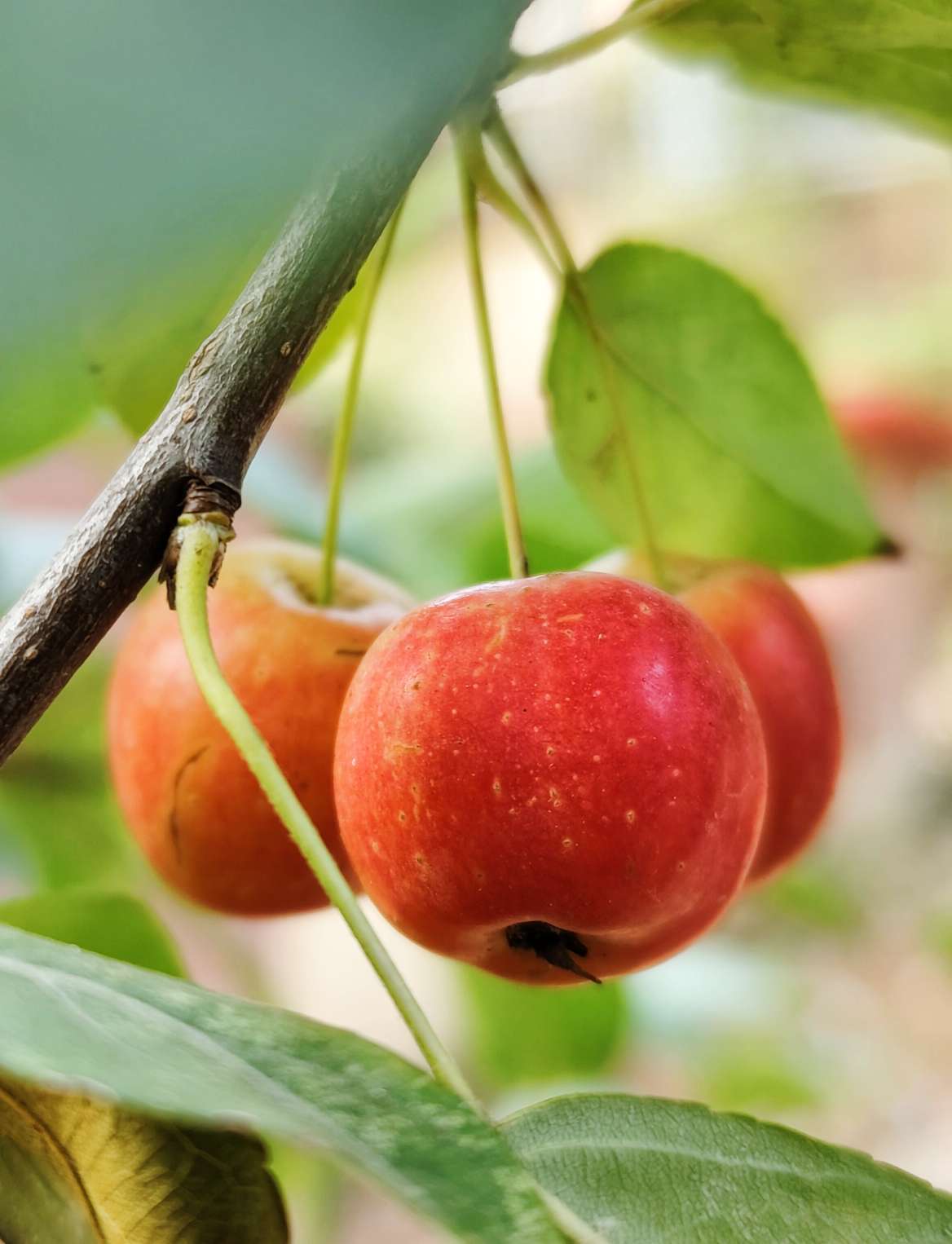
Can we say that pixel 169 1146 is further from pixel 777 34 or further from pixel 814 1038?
pixel 814 1038

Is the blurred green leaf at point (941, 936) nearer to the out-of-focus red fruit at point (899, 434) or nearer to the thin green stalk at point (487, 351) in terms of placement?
the out-of-focus red fruit at point (899, 434)

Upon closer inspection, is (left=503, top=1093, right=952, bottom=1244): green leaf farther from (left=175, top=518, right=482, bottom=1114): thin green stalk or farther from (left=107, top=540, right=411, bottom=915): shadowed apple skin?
(left=107, top=540, right=411, bottom=915): shadowed apple skin

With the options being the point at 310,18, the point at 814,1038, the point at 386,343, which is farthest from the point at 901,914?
the point at 310,18

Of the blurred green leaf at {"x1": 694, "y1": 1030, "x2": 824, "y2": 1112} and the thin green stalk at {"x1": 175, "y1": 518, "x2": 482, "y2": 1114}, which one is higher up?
the thin green stalk at {"x1": 175, "y1": 518, "x2": 482, "y2": 1114}

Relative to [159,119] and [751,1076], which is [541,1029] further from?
[159,119]

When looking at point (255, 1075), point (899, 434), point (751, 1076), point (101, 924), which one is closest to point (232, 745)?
point (101, 924)

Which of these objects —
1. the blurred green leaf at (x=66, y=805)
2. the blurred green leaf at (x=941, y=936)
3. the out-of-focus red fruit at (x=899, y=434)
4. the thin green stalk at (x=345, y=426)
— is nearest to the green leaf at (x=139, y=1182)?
A: the thin green stalk at (x=345, y=426)

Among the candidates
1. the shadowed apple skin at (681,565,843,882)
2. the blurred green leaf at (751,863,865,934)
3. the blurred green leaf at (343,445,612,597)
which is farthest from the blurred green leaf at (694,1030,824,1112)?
the shadowed apple skin at (681,565,843,882)
